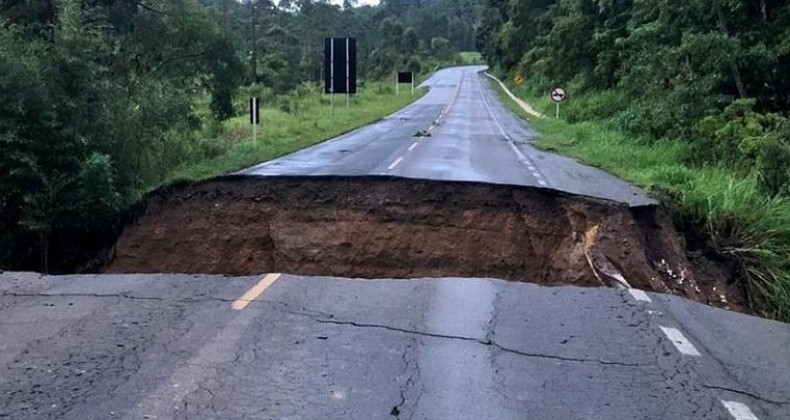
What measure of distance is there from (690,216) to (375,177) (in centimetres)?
508

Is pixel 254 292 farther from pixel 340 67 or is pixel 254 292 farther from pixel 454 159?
pixel 340 67

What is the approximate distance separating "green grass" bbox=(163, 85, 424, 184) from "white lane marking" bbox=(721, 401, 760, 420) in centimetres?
1026

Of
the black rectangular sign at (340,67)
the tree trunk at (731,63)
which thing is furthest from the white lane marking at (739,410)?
the black rectangular sign at (340,67)

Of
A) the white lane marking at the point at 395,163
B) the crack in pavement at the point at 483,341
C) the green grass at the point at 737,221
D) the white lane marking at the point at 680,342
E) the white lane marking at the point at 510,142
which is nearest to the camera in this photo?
the crack in pavement at the point at 483,341

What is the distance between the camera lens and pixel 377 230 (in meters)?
11.9

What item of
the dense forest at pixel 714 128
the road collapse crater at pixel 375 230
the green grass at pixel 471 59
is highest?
the green grass at pixel 471 59

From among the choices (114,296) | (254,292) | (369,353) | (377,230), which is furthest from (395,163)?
(369,353)

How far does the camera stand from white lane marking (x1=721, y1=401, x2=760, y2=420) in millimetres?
4750

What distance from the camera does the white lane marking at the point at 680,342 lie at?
19.6ft

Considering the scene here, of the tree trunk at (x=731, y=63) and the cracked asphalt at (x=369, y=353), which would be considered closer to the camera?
the cracked asphalt at (x=369, y=353)

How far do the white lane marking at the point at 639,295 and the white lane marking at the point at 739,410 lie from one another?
104 inches

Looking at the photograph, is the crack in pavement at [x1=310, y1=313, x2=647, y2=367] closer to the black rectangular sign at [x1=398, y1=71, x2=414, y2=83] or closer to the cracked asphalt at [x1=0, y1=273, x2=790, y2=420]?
the cracked asphalt at [x1=0, y1=273, x2=790, y2=420]

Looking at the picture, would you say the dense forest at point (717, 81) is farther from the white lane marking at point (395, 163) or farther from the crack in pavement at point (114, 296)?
the crack in pavement at point (114, 296)

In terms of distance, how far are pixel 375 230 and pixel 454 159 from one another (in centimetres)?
760
